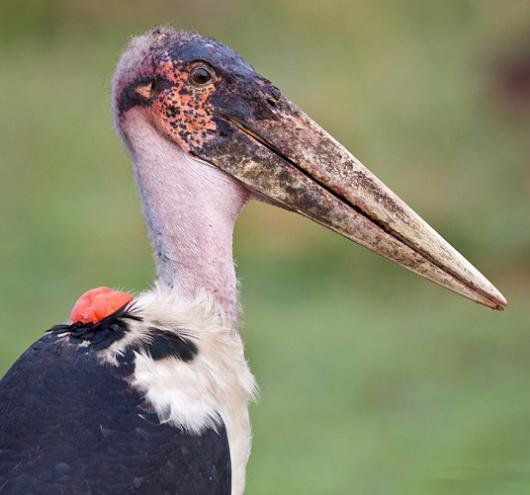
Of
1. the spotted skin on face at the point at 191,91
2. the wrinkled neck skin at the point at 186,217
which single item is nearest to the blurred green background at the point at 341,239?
the wrinkled neck skin at the point at 186,217

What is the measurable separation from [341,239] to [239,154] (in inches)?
328

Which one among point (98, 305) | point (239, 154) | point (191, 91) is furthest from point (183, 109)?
point (98, 305)

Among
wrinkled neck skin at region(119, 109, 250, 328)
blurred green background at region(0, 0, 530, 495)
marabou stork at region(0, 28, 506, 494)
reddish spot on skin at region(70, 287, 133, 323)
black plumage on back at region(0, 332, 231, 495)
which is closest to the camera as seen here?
black plumage on back at region(0, 332, 231, 495)

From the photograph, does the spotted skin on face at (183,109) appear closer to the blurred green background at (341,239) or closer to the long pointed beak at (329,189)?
the long pointed beak at (329,189)

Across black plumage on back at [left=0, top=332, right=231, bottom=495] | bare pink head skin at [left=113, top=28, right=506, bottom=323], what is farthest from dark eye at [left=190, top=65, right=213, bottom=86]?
black plumage on back at [left=0, top=332, right=231, bottom=495]

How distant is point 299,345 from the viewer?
11.8 m

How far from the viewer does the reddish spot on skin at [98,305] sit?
5.25m

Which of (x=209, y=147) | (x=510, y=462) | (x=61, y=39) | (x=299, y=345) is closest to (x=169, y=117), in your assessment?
(x=209, y=147)

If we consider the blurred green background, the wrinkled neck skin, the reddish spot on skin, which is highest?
the wrinkled neck skin

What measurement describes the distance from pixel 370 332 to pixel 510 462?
2931mm

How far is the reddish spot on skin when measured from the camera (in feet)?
17.2

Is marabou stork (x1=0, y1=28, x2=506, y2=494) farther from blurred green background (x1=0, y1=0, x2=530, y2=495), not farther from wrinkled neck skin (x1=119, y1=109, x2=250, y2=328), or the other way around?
blurred green background (x1=0, y1=0, x2=530, y2=495)

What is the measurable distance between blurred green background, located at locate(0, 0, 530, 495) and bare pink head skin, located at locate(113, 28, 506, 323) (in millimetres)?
3332

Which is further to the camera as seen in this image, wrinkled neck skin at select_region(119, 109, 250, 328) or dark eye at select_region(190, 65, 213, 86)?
dark eye at select_region(190, 65, 213, 86)
